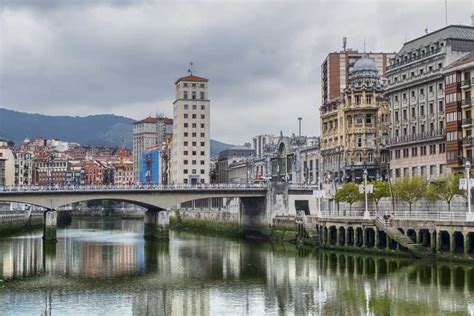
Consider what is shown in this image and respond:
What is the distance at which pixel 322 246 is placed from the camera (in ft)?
324

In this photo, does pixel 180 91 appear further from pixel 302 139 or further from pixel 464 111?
pixel 464 111

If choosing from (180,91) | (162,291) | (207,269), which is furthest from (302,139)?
(162,291)

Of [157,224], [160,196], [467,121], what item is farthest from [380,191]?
[157,224]

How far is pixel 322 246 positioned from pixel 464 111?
24126 millimetres

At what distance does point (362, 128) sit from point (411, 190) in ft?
150

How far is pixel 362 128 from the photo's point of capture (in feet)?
449

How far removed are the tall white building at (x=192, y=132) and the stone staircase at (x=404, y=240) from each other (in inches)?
4262

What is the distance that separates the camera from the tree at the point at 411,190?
91312 mm

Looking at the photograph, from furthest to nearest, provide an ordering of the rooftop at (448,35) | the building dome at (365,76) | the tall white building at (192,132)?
the tall white building at (192,132) → the building dome at (365,76) → the rooftop at (448,35)

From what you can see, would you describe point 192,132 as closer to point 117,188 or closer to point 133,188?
point 133,188

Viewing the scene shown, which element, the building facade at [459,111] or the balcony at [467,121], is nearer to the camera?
the building facade at [459,111]

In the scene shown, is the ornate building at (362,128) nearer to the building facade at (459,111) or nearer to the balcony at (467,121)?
the building facade at (459,111)

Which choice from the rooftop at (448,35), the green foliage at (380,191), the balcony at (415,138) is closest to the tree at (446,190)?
the green foliage at (380,191)

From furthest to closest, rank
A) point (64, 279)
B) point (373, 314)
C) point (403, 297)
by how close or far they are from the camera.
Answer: point (64, 279)
point (403, 297)
point (373, 314)
